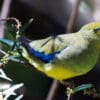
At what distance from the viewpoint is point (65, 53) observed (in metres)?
0.69

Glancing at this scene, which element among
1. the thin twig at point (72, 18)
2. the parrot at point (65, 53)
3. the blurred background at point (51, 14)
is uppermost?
the blurred background at point (51, 14)

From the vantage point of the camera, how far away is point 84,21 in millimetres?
2262

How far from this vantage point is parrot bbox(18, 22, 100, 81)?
676 mm

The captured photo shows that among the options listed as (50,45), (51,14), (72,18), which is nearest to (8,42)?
(50,45)

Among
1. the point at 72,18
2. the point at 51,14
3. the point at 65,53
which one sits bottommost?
the point at 65,53

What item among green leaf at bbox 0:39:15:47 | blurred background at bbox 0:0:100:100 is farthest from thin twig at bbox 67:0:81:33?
blurred background at bbox 0:0:100:100

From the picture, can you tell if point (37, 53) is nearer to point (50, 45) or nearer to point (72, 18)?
point (50, 45)

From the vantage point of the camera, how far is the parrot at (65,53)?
0.68 metres

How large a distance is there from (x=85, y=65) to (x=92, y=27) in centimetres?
7

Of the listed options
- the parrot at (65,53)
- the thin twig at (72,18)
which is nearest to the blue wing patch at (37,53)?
the parrot at (65,53)

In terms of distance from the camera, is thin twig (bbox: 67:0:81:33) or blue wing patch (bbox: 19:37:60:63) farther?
thin twig (bbox: 67:0:81:33)

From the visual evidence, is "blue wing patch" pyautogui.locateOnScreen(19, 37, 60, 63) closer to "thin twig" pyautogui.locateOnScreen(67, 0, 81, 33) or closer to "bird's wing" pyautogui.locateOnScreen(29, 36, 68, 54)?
"bird's wing" pyautogui.locateOnScreen(29, 36, 68, 54)

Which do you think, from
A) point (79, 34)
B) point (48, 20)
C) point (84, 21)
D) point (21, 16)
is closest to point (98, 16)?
point (84, 21)

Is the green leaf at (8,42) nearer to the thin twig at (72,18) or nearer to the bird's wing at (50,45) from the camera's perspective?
the bird's wing at (50,45)
